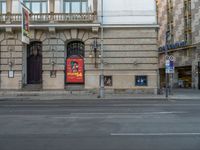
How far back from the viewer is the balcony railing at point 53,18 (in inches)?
1352

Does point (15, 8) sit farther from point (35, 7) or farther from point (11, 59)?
point (11, 59)

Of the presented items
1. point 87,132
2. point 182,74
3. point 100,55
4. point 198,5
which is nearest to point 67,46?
point 100,55

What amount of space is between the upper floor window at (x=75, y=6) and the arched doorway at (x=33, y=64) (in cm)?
483

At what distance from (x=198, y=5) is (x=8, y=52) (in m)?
34.1

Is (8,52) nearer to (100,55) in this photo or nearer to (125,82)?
(100,55)

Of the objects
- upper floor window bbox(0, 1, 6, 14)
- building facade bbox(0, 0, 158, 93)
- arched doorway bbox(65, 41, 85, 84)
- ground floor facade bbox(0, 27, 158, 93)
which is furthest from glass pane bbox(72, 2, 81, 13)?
upper floor window bbox(0, 1, 6, 14)

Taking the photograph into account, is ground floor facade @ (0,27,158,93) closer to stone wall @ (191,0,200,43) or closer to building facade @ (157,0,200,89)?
building facade @ (157,0,200,89)

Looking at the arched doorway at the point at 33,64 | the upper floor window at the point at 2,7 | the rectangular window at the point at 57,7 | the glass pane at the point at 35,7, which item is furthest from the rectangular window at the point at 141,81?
the upper floor window at the point at 2,7

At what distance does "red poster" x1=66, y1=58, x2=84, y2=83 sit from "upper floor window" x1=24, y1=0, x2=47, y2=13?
5.56 metres

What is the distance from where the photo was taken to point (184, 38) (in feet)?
208

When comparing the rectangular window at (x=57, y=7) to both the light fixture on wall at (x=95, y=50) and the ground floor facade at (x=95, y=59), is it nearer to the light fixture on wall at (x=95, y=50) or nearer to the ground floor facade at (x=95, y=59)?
the ground floor facade at (x=95, y=59)

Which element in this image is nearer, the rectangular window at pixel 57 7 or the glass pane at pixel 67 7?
the rectangular window at pixel 57 7

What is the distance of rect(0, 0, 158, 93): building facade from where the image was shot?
34.7 metres

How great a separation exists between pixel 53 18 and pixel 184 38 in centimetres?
3460
